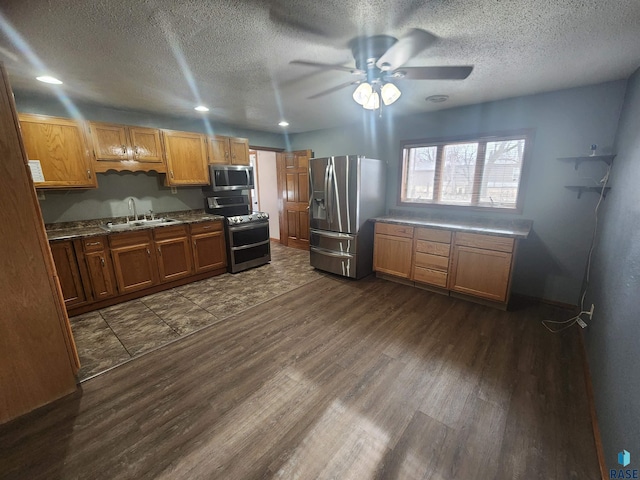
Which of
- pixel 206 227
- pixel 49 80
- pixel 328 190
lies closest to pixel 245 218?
pixel 206 227

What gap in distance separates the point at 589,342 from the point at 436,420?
1571 mm

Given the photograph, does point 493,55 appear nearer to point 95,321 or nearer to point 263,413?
point 263,413

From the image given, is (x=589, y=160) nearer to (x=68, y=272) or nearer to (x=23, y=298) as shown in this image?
(x=23, y=298)

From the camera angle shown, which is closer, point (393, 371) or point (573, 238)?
point (393, 371)

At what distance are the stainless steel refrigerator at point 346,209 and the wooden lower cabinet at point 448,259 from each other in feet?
0.81

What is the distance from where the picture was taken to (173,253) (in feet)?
11.8

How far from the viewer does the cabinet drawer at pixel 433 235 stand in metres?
3.22

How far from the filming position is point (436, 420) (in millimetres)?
1652

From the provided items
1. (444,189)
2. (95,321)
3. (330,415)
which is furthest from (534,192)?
(95,321)

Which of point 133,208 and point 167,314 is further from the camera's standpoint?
point 133,208

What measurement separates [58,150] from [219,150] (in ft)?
6.13

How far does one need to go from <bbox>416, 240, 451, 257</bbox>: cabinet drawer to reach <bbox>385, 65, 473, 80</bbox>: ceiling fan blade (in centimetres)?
199

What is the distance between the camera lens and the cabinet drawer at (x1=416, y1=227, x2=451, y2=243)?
322 centimetres

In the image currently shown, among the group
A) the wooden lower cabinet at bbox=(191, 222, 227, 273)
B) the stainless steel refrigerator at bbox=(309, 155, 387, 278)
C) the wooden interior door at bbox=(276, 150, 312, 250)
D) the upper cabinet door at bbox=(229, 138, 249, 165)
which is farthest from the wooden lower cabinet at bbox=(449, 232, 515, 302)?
the upper cabinet door at bbox=(229, 138, 249, 165)
